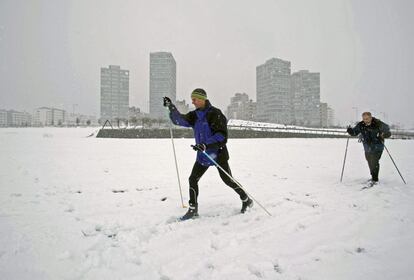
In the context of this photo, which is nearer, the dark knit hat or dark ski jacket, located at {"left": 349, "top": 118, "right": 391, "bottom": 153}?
the dark knit hat

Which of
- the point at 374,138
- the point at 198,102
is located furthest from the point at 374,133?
the point at 198,102

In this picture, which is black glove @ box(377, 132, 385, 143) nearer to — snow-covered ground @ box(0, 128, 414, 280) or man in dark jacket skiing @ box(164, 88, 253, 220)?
snow-covered ground @ box(0, 128, 414, 280)

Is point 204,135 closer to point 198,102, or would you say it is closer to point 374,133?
point 198,102

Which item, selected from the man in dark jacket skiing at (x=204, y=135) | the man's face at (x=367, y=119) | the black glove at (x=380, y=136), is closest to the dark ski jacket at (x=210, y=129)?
the man in dark jacket skiing at (x=204, y=135)

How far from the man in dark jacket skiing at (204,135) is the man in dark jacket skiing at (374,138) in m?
5.19

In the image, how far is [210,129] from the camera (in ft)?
15.7

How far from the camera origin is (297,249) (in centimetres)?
350

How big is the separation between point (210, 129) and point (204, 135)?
0.18m

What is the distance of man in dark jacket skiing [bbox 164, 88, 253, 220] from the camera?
15.5 ft

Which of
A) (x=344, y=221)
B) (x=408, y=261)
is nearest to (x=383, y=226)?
(x=344, y=221)

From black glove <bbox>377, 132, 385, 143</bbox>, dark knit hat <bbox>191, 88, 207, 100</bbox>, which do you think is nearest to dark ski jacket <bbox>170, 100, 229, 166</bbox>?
dark knit hat <bbox>191, 88, 207, 100</bbox>

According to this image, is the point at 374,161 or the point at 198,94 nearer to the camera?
the point at 198,94

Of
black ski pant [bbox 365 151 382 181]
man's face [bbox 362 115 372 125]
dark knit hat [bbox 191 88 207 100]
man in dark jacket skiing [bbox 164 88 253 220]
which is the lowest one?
black ski pant [bbox 365 151 382 181]

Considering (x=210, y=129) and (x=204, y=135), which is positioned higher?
(x=210, y=129)
